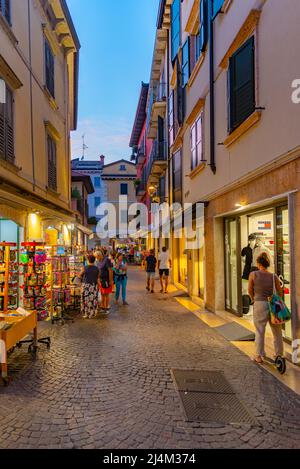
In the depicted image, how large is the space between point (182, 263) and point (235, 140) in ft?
29.7

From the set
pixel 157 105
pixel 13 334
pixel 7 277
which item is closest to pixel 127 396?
pixel 13 334

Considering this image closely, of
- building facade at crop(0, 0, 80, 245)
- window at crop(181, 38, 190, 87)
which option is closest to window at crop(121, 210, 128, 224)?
building facade at crop(0, 0, 80, 245)

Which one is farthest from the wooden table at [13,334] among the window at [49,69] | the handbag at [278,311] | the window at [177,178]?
the window at [49,69]

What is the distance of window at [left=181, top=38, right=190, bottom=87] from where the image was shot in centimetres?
1316

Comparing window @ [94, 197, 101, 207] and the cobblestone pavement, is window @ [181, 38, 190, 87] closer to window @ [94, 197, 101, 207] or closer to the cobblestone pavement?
the cobblestone pavement

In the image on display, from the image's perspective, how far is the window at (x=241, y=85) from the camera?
23.9ft

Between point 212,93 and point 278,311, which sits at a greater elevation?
point 212,93

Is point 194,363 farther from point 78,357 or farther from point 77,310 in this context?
point 77,310

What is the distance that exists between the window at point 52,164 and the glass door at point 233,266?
805 cm

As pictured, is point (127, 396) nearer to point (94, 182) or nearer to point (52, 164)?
point (52, 164)

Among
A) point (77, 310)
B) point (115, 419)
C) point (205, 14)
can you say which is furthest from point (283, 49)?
point (77, 310)

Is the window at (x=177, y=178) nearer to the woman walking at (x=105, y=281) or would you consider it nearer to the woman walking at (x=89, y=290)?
the woman walking at (x=105, y=281)

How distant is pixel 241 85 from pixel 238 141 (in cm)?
121

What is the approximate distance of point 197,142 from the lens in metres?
11.8
